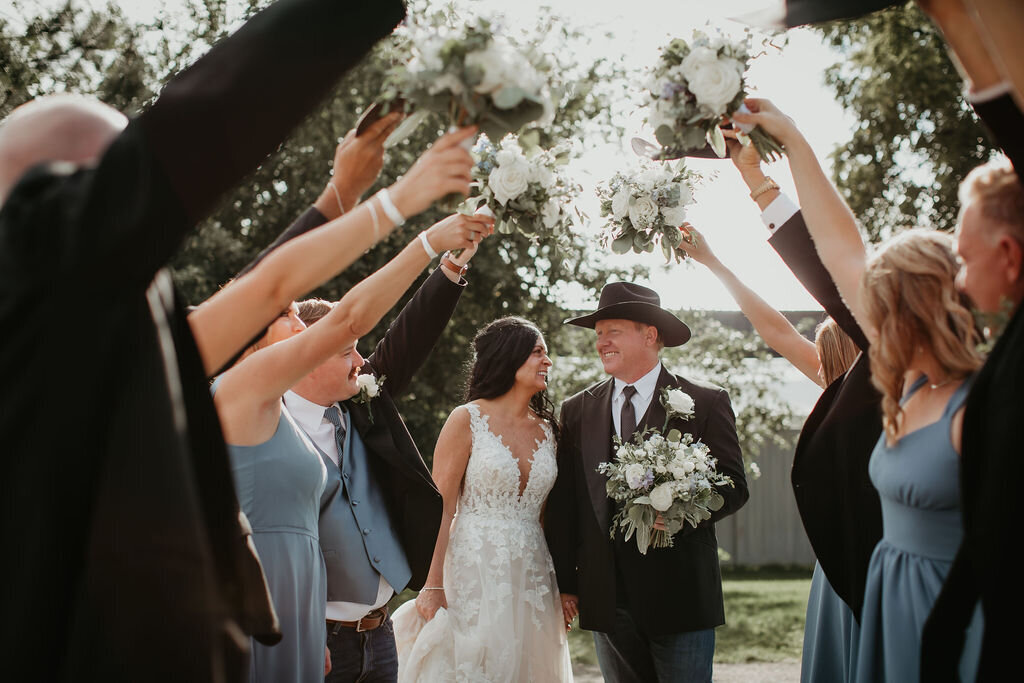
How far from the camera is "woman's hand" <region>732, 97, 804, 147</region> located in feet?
8.77

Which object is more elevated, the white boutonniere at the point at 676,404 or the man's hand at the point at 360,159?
the man's hand at the point at 360,159

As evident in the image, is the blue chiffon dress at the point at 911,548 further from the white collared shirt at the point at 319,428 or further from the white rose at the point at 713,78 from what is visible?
the white collared shirt at the point at 319,428

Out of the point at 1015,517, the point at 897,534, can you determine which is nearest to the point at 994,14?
the point at 1015,517

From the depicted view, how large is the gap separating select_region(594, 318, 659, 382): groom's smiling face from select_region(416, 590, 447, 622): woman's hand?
6.14ft

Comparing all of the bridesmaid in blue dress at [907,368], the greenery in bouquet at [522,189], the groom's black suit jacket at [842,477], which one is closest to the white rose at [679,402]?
the greenery in bouquet at [522,189]

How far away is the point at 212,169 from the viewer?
1.66 meters

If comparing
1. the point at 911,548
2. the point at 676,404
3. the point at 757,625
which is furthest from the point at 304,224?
the point at 757,625

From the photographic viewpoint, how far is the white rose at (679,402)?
17.0 feet

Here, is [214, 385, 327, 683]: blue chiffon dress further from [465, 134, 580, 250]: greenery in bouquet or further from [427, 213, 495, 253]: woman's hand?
[465, 134, 580, 250]: greenery in bouquet

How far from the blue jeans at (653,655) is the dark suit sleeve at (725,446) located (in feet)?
2.84

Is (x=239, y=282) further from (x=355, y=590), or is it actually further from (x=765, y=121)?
(x=355, y=590)

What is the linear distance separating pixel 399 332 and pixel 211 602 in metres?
2.97

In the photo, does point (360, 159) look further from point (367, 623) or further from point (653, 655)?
point (653, 655)

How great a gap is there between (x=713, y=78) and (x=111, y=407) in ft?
6.63
